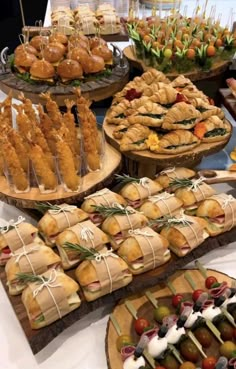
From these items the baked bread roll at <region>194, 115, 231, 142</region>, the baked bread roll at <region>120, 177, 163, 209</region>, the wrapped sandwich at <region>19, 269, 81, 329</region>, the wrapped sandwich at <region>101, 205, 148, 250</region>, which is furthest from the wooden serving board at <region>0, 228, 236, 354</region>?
the baked bread roll at <region>194, 115, 231, 142</region>

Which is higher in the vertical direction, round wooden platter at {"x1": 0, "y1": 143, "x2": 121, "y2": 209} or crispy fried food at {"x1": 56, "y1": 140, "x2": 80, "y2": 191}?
crispy fried food at {"x1": 56, "y1": 140, "x2": 80, "y2": 191}

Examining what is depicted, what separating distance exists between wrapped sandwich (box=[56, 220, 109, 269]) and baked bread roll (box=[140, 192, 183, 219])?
212 mm

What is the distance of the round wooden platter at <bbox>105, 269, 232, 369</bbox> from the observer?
1.26 meters

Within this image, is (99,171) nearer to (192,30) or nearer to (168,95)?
(168,95)

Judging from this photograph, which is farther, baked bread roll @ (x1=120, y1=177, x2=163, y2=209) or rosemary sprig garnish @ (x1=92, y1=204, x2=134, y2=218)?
baked bread roll @ (x1=120, y1=177, x2=163, y2=209)

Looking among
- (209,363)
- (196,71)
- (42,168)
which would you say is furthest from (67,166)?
(196,71)

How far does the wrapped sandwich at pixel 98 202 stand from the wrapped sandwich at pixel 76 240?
130 mm

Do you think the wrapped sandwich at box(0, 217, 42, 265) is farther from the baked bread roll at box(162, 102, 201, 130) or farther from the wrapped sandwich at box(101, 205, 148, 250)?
the baked bread roll at box(162, 102, 201, 130)

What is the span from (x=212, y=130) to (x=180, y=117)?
19cm

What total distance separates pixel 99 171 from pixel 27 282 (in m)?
0.66

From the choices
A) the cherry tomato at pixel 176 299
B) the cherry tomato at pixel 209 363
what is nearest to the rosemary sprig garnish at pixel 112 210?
the cherry tomato at pixel 176 299

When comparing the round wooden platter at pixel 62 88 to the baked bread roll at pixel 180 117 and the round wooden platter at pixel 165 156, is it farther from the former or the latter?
the baked bread roll at pixel 180 117

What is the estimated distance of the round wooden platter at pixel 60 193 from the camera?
68.0 inches

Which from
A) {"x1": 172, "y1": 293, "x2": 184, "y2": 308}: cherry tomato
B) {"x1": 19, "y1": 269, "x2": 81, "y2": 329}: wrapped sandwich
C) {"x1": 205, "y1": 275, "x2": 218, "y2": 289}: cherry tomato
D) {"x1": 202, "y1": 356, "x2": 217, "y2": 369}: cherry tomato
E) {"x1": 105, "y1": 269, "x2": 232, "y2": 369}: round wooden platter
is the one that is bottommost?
{"x1": 105, "y1": 269, "x2": 232, "y2": 369}: round wooden platter
